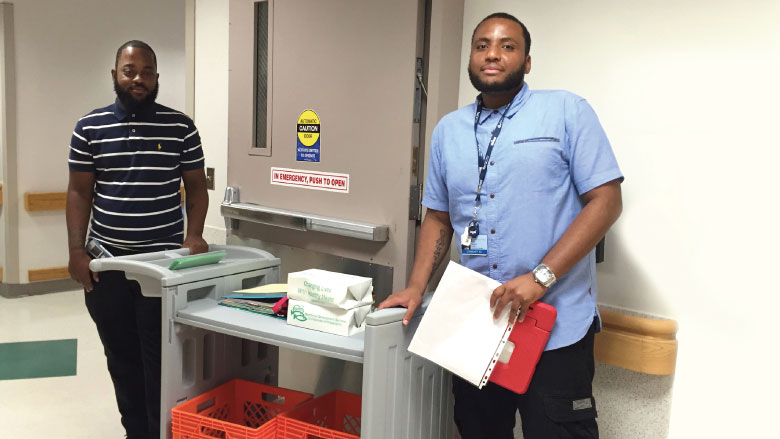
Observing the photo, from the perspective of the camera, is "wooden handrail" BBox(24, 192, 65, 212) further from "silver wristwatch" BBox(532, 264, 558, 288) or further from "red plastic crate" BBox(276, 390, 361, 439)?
"silver wristwatch" BBox(532, 264, 558, 288)

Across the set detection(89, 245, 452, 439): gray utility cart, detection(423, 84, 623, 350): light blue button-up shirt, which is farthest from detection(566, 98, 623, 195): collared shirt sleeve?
detection(89, 245, 452, 439): gray utility cart

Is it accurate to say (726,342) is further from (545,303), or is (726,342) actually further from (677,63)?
(677,63)

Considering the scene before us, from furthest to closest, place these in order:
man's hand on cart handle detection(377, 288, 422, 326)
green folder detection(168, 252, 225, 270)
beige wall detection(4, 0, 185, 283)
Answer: beige wall detection(4, 0, 185, 283) < green folder detection(168, 252, 225, 270) < man's hand on cart handle detection(377, 288, 422, 326)

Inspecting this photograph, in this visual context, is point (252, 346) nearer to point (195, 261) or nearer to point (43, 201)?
point (195, 261)

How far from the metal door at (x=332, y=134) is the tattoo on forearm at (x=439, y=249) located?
413 millimetres

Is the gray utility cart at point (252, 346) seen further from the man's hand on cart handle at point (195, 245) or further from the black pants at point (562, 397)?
the black pants at point (562, 397)

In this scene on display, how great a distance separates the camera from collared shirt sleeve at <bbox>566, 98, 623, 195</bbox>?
163 centimetres

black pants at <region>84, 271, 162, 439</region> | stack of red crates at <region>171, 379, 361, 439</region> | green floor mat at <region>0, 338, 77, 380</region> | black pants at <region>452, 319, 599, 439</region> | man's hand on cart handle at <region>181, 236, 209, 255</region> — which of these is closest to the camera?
black pants at <region>452, 319, 599, 439</region>

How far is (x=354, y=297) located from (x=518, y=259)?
47 cm

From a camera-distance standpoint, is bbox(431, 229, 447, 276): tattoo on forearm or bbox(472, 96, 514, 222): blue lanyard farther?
bbox(431, 229, 447, 276): tattoo on forearm

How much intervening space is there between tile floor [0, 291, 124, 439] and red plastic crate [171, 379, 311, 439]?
1.01 meters

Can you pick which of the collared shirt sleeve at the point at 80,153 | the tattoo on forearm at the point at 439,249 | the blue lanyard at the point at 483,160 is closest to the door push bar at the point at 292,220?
the tattoo on forearm at the point at 439,249

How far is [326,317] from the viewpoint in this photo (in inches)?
74.4

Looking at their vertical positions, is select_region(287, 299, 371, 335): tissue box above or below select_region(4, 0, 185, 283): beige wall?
below
